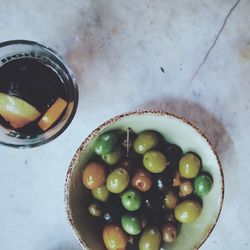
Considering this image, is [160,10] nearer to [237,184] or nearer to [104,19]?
[104,19]

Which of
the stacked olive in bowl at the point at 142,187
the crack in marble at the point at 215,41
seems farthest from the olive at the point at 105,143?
the crack in marble at the point at 215,41

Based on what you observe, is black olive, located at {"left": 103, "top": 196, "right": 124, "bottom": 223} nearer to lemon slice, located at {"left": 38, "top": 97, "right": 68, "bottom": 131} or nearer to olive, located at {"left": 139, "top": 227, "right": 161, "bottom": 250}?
olive, located at {"left": 139, "top": 227, "right": 161, "bottom": 250}

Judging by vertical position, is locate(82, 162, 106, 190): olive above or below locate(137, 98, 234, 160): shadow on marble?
below

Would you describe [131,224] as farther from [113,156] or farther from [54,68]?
[54,68]

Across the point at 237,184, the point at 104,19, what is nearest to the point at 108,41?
the point at 104,19

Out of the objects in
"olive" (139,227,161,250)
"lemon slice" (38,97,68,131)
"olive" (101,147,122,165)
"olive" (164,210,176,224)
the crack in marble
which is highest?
the crack in marble

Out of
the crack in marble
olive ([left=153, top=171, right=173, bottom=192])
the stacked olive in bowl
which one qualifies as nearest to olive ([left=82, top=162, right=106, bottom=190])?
the stacked olive in bowl

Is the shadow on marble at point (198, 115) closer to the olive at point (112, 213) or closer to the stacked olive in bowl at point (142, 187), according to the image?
the stacked olive in bowl at point (142, 187)
